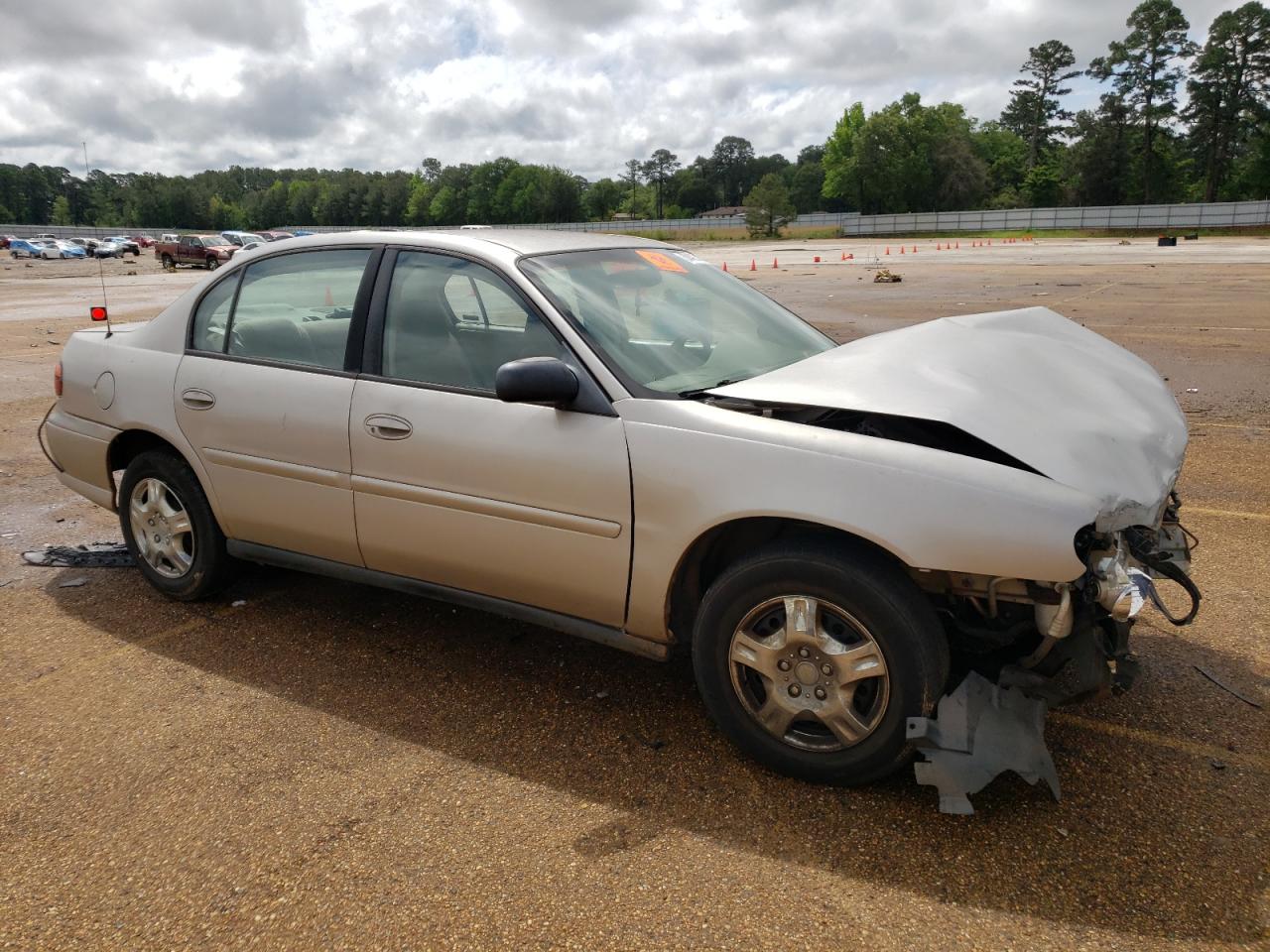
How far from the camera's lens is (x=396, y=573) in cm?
372

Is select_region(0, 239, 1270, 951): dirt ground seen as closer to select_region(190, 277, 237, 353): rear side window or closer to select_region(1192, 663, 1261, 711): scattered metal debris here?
select_region(1192, 663, 1261, 711): scattered metal debris

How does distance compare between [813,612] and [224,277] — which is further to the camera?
[224,277]

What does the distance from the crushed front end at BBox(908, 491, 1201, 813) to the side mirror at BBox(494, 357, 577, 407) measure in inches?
48.3

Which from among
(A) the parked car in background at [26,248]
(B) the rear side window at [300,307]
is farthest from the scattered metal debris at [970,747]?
(A) the parked car in background at [26,248]

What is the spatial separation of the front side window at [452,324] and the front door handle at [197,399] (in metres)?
0.96

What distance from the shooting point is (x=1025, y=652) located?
9.55 feet

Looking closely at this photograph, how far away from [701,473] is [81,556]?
12.9 ft

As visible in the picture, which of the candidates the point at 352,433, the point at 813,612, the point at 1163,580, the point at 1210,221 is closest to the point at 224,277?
the point at 352,433

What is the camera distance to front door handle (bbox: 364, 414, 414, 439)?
138 inches

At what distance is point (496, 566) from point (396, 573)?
21.6 inches

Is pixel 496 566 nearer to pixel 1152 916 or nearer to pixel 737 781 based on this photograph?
pixel 737 781

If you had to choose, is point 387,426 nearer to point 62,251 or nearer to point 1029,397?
point 1029,397

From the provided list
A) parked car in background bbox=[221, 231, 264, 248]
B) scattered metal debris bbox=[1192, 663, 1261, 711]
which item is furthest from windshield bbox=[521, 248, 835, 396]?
parked car in background bbox=[221, 231, 264, 248]

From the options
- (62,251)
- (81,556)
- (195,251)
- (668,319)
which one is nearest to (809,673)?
(668,319)
